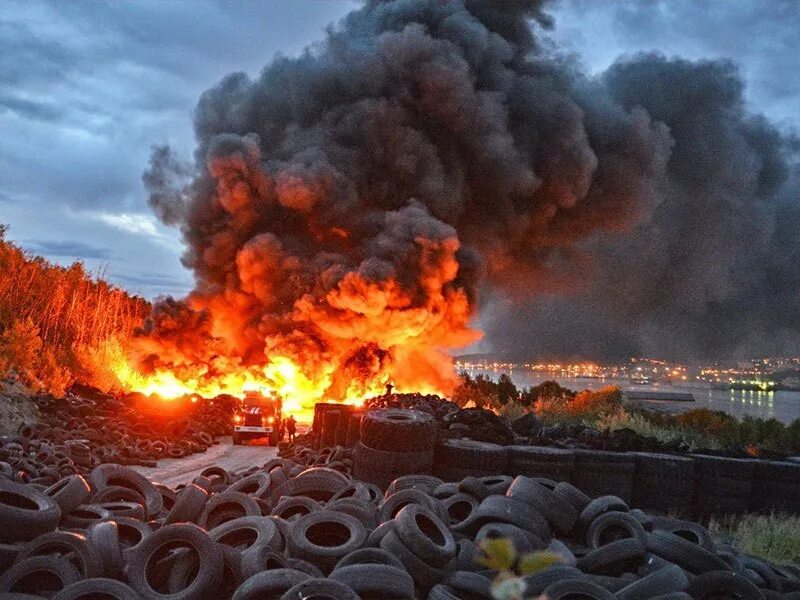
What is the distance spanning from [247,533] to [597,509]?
3665 mm

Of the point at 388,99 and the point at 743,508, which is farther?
the point at 388,99

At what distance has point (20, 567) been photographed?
508 cm

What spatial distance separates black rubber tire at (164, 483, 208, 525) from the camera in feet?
22.6

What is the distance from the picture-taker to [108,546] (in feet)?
18.0

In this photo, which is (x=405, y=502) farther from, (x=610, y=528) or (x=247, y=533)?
(x=610, y=528)

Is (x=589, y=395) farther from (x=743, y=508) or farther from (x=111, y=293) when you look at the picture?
(x=111, y=293)

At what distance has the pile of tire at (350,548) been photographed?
16.6ft

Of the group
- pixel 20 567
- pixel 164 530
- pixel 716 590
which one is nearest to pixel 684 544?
pixel 716 590

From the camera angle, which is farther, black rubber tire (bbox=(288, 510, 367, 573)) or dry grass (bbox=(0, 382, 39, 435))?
dry grass (bbox=(0, 382, 39, 435))

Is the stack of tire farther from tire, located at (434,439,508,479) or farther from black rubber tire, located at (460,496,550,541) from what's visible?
black rubber tire, located at (460,496,550,541)

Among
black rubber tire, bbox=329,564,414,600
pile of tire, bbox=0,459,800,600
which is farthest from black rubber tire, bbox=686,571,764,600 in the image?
black rubber tire, bbox=329,564,414,600

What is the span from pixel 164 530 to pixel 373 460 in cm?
443

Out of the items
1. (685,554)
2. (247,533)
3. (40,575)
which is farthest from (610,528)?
(40,575)

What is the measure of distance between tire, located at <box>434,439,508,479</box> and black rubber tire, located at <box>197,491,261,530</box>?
3.48 metres
